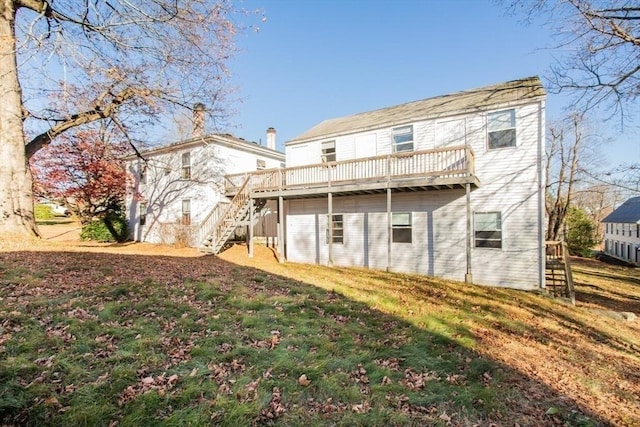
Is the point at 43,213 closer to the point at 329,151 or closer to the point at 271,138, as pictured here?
the point at 271,138

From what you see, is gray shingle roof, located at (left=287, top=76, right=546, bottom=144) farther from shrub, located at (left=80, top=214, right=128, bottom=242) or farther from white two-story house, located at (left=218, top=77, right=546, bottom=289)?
shrub, located at (left=80, top=214, right=128, bottom=242)

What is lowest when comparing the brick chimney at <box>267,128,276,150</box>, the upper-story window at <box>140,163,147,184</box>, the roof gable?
the upper-story window at <box>140,163,147,184</box>

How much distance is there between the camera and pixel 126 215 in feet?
72.8

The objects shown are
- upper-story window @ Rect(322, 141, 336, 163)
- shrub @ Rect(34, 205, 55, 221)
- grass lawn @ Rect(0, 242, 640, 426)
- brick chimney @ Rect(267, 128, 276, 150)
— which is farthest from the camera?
shrub @ Rect(34, 205, 55, 221)

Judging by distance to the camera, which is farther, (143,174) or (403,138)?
(143,174)

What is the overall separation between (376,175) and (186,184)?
469 inches

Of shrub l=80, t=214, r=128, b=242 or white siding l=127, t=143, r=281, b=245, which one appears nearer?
white siding l=127, t=143, r=281, b=245

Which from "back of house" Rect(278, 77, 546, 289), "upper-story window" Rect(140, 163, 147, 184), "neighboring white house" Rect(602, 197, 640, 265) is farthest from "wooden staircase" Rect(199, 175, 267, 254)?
"neighboring white house" Rect(602, 197, 640, 265)

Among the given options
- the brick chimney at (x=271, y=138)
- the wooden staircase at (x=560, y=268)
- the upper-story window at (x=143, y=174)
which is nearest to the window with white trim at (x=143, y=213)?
the upper-story window at (x=143, y=174)

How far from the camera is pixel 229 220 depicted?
15367 mm

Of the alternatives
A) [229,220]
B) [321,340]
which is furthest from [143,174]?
[321,340]

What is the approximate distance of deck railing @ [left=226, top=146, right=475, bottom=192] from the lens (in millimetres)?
11539

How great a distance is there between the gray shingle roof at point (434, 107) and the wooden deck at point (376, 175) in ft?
6.23

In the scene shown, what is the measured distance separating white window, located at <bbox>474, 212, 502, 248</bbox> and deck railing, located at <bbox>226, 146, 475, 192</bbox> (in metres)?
1.83
